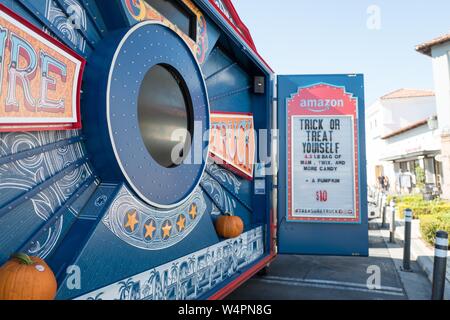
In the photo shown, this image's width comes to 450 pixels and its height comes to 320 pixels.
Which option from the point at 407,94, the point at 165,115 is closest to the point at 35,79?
the point at 165,115

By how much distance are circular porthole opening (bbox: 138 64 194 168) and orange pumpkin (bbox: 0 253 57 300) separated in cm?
125

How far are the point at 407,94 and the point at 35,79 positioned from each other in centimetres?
3616

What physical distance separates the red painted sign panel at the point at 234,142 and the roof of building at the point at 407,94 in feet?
105

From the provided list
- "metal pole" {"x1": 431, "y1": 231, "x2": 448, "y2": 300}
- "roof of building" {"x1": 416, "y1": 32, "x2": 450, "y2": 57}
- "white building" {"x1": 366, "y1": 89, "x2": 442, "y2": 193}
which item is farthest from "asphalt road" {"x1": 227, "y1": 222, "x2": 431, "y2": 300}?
"white building" {"x1": 366, "y1": 89, "x2": 442, "y2": 193}

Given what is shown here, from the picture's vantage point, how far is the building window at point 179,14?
3.01 metres

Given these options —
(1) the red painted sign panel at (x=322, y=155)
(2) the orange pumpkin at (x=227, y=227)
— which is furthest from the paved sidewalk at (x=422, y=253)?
(2) the orange pumpkin at (x=227, y=227)

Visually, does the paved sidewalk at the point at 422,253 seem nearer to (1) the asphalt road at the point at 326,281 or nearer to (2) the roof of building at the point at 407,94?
(1) the asphalt road at the point at 326,281

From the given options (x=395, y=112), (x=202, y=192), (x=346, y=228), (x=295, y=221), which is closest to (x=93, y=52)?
(x=202, y=192)

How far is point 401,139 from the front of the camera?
84.7ft

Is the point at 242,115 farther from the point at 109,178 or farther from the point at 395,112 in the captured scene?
the point at 395,112

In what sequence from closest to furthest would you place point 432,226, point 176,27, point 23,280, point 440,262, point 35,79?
point 23,280, point 35,79, point 176,27, point 440,262, point 432,226

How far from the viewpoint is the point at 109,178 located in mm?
2301

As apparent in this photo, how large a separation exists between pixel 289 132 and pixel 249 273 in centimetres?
217

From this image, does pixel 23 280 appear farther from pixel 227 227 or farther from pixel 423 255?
pixel 423 255
